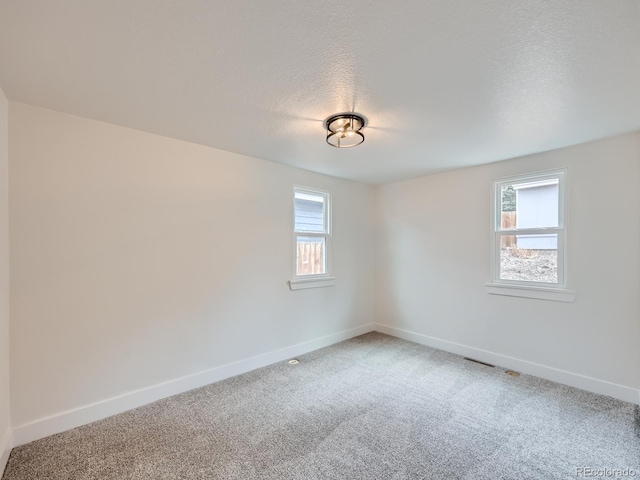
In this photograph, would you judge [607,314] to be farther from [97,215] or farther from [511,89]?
[97,215]

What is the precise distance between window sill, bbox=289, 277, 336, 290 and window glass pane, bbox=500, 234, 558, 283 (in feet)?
6.89

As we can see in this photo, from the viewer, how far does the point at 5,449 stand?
1.89 m

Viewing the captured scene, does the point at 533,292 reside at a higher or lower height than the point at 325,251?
lower

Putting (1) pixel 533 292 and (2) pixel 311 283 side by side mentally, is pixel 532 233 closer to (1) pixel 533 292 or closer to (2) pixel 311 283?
(1) pixel 533 292

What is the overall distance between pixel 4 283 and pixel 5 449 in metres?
1.06

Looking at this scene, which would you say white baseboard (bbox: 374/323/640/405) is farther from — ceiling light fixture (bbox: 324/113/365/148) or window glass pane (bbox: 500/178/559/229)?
ceiling light fixture (bbox: 324/113/365/148)

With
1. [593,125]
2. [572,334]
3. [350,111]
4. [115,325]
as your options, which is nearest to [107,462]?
[115,325]

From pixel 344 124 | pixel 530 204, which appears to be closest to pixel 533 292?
pixel 530 204

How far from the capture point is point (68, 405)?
7.34 feet

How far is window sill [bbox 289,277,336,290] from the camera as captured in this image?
369cm

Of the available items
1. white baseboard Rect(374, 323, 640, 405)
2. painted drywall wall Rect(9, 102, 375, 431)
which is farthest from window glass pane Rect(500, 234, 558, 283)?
painted drywall wall Rect(9, 102, 375, 431)

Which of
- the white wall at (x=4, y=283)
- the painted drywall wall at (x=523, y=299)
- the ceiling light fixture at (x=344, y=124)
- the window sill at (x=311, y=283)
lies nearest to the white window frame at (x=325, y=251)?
the window sill at (x=311, y=283)

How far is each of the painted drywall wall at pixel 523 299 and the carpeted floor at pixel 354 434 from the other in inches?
17.9

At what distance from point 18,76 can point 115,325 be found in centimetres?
181
